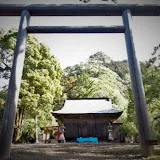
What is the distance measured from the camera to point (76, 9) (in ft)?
18.6

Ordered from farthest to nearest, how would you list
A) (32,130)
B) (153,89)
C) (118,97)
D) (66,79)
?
1. (66,79)
2. (118,97)
3. (32,130)
4. (153,89)

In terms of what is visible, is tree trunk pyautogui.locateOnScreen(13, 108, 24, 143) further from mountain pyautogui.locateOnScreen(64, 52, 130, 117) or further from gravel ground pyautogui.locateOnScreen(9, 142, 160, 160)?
mountain pyautogui.locateOnScreen(64, 52, 130, 117)

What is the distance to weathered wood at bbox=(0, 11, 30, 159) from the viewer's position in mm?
4202

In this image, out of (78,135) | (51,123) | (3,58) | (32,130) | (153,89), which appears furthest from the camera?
(51,123)

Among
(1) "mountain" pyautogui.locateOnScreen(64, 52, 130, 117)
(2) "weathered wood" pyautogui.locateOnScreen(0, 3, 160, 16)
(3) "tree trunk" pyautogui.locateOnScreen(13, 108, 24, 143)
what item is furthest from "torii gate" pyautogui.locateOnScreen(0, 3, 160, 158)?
(1) "mountain" pyautogui.locateOnScreen(64, 52, 130, 117)

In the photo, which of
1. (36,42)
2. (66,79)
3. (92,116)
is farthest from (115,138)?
(66,79)

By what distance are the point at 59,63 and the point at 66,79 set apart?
54.7ft

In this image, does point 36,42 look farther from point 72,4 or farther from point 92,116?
point 72,4

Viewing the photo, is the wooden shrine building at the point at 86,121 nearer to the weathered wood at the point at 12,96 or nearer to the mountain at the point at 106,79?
the weathered wood at the point at 12,96

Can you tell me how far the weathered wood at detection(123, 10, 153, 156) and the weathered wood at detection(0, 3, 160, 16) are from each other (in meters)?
0.32

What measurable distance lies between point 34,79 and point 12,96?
1061 cm

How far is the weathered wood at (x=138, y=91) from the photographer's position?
4.32m

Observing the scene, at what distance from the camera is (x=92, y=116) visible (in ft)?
49.5

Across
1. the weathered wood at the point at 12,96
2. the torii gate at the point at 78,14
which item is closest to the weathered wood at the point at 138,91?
the torii gate at the point at 78,14
